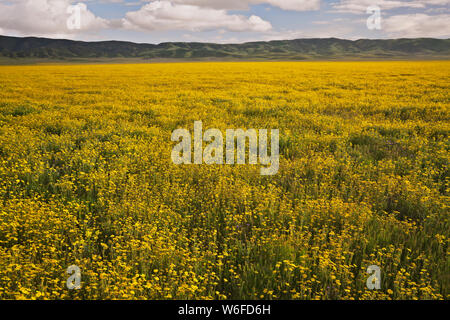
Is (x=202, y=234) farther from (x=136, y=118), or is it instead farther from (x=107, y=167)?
(x=136, y=118)

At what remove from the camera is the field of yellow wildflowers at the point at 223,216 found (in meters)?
3.32

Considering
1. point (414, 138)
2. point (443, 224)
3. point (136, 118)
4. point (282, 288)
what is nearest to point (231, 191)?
point (282, 288)

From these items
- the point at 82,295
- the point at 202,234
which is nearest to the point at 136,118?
the point at 202,234

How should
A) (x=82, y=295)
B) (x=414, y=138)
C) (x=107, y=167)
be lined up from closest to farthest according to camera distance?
(x=82, y=295)
(x=107, y=167)
(x=414, y=138)

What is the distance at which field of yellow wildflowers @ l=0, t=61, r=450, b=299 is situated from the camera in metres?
3.32

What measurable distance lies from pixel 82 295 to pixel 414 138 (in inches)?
359

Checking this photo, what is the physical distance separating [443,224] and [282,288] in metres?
2.83

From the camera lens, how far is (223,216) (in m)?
4.95

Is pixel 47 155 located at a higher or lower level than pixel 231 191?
higher

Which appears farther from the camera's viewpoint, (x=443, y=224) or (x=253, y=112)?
(x=253, y=112)

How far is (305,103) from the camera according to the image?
14.9 metres
